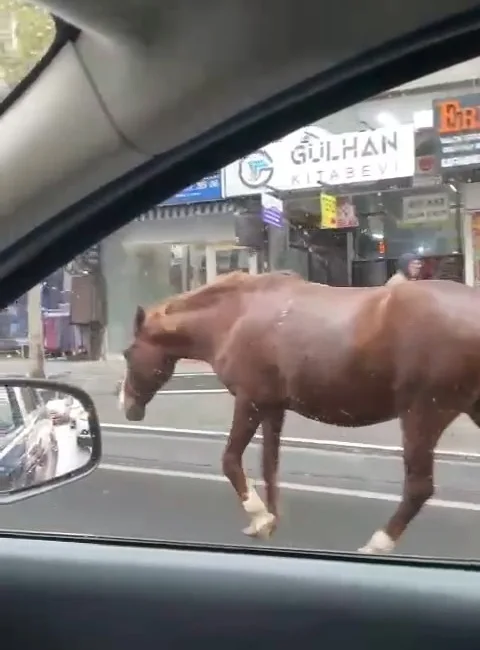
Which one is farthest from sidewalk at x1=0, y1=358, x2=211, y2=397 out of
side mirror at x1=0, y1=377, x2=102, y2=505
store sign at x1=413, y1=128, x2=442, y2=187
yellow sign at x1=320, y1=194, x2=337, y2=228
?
store sign at x1=413, y1=128, x2=442, y2=187

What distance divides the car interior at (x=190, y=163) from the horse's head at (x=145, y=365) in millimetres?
462

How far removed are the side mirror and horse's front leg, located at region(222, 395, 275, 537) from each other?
0.46m

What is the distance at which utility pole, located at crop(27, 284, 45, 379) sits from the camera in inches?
102

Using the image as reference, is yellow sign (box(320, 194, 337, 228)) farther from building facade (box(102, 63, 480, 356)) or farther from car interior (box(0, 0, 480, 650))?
car interior (box(0, 0, 480, 650))

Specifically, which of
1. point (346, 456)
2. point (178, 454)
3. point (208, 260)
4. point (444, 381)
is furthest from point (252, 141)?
point (178, 454)

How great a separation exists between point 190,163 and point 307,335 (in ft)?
2.10

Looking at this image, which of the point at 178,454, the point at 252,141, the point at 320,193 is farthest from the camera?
the point at 178,454

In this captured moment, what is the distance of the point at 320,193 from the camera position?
2658 mm

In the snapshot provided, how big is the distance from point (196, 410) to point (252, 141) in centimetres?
94

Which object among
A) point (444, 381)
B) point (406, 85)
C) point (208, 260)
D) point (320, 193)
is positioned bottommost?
point (444, 381)

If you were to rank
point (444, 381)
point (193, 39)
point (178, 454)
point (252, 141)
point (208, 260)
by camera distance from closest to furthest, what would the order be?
point (193, 39) < point (252, 141) < point (444, 381) < point (208, 260) < point (178, 454)

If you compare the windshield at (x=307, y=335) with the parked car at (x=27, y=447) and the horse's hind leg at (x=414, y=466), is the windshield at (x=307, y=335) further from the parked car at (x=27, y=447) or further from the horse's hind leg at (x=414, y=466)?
the parked car at (x=27, y=447)

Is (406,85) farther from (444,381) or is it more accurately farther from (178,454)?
(178,454)

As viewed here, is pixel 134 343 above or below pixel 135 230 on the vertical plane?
below
